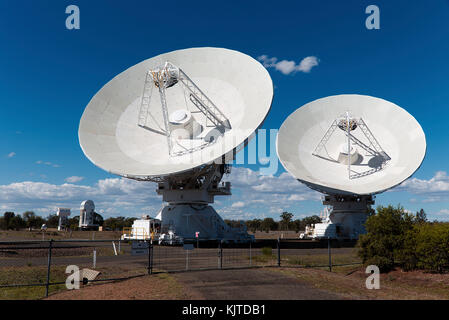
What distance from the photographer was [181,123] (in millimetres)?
28984

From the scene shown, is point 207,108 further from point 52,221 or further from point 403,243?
point 52,221

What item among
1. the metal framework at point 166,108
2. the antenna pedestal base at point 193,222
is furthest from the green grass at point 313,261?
the antenna pedestal base at point 193,222

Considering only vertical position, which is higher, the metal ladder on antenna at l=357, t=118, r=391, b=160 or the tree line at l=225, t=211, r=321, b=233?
the metal ladder on antenna at l=357, t=118, r=391, b=160

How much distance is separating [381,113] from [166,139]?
21598 mm

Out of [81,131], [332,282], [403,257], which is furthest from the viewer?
[81,131]

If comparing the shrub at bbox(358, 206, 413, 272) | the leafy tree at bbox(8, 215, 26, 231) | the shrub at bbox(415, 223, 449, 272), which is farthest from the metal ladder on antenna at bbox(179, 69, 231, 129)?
the leafy tree at bbox(8, 215, 26, 231)

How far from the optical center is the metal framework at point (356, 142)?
3509 centimetres

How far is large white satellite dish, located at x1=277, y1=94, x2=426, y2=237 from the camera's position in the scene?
3359 centimetres

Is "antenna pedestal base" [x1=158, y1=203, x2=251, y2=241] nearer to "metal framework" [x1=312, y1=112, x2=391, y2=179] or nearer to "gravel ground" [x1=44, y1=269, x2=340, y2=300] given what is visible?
"metal framework" [x1=312, y1=112, x2=391, y2=179]

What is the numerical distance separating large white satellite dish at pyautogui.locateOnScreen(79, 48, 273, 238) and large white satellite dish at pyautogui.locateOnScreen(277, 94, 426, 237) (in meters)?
8.20

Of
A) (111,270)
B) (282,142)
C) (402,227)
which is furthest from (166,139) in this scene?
(402,227)
